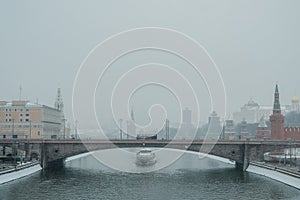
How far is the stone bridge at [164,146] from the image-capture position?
80062mm

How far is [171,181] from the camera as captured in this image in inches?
2483

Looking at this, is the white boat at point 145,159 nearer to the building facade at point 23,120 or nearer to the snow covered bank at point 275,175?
the snow covered bank at point 275,175

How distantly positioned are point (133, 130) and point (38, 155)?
81.2 metres

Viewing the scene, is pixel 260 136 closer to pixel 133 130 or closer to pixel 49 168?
pixel 133 130

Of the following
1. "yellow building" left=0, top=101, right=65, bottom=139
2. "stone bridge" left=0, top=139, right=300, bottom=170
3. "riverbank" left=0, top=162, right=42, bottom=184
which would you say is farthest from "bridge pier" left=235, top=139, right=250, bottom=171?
"yellow building" left=0, top=101, right=65, bottom=139

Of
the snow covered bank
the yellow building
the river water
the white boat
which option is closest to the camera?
the river water

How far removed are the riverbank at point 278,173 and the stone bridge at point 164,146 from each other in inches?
108

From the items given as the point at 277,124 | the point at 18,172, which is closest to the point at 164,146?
the point at 18,172

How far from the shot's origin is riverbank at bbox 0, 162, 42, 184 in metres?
60.5

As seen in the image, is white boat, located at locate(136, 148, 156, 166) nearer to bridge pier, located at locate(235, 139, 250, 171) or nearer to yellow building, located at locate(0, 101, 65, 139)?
bridge pier, located at locate(235, 139, 250, 171)

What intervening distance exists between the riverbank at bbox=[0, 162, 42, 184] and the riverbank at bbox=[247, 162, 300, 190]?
116 feet

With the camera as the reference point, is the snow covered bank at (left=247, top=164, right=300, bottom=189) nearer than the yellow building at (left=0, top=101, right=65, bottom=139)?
Yes

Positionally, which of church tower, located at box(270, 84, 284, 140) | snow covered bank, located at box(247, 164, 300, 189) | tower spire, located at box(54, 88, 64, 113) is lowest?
snow covered bank, located at box(247, 164, 300, 189)

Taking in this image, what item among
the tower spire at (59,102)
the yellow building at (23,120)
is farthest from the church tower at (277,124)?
the tower spire at (59,102)
